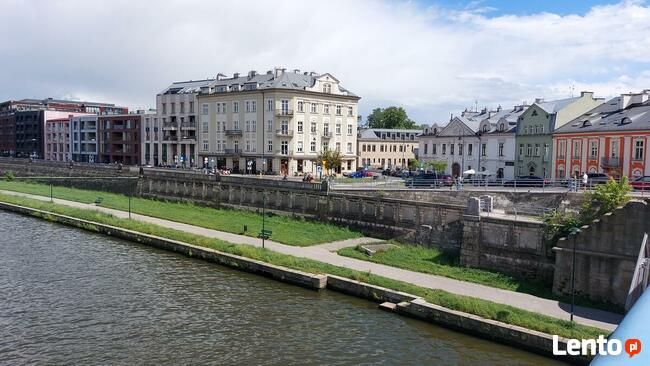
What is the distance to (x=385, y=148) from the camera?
102 m

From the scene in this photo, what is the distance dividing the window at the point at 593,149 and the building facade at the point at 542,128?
6.03 m

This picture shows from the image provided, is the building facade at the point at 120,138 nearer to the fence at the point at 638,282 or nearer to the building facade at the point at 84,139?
the building facade at the point at 84,139

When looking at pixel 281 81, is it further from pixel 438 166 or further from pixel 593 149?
pixel 593 149

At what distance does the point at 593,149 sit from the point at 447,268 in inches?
1150

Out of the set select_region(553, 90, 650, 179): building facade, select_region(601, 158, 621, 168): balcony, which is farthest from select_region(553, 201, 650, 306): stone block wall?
select_region(601, 158, 621, 168): balcony

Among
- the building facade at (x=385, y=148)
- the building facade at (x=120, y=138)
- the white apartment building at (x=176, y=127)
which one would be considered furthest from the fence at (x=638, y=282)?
the building facade at (x=120, y=138)

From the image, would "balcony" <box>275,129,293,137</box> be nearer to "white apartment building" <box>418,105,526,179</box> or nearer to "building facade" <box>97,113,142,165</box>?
"white apartment building" <box>418,105,526,179</box>

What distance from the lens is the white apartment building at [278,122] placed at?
2982 inches

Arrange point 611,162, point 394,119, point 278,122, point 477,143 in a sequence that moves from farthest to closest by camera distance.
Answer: point 394,119
point 278,122
point 477,143
point 611,162

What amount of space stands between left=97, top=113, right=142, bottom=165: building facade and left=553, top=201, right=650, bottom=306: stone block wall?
94.1 meters

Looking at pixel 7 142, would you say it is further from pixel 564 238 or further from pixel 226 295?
pixel 564 238

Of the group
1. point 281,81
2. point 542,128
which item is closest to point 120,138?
point 281,81

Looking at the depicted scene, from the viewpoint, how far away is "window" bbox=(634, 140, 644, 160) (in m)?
→ 45.6

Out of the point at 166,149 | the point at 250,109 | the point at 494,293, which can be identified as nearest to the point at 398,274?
the point at 494,293
